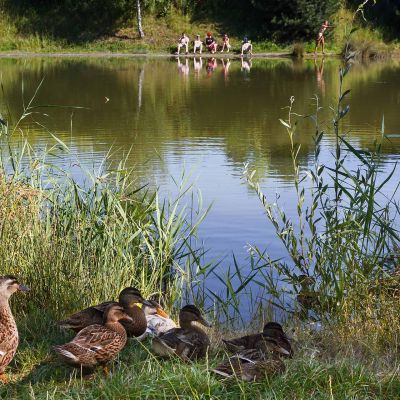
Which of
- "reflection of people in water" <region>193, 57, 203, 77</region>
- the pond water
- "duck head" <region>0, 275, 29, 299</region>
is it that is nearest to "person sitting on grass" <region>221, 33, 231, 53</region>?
"reflection of people in water" <region>193, 57, 203, 77</region>

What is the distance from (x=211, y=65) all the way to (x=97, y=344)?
32337 mm

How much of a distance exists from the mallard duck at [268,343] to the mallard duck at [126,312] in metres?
0.64

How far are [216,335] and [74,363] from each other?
1.52 metres

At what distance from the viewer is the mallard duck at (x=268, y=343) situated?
183 inches

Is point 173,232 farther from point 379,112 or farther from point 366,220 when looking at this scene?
point 379,112

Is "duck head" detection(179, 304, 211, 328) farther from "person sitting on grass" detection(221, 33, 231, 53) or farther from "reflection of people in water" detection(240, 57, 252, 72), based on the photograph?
"person sitting on grass" detection(221, 33, 231, 53)

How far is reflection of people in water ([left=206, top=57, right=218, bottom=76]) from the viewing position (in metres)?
32.4

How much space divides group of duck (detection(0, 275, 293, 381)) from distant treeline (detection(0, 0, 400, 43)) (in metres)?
39.3

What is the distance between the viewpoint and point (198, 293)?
7238mm

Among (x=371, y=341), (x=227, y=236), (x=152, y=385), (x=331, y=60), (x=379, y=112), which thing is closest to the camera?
(x=152, y=385)

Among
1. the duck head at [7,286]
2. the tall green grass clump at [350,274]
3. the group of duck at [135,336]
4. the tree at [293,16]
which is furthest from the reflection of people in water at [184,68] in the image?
the duck head at [7,286]

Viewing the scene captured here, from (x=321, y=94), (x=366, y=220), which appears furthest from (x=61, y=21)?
(x=366, y=220)

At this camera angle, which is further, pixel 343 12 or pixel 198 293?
pixel 343 12

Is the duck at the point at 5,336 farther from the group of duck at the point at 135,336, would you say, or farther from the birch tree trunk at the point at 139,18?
the birch tree trunk at the point at 139,18
